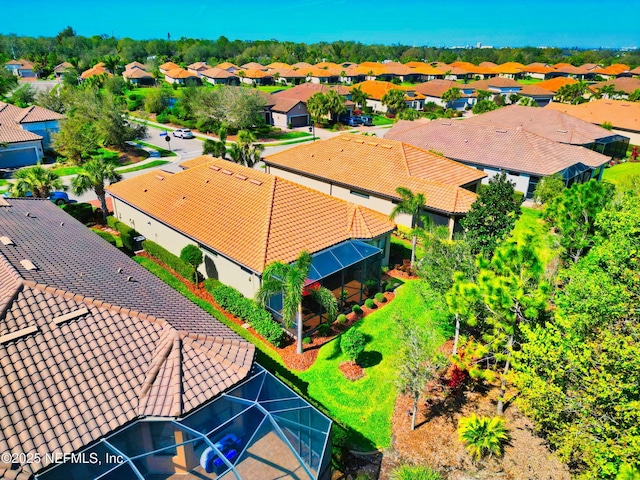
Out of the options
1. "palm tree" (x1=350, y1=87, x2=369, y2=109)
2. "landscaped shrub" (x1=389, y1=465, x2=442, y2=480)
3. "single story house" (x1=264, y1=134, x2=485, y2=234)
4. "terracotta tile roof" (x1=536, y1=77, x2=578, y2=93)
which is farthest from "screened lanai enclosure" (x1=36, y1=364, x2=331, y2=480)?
"terracotta tile roof" (x1=536, y1=77, x2=578, y2=93)

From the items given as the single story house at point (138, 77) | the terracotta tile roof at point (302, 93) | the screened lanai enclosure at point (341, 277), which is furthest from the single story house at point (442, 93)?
the screened lanai enclosure at point (341, 277)

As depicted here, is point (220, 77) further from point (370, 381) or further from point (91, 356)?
point (91, 356)

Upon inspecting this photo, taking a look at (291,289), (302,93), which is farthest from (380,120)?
(291,289)

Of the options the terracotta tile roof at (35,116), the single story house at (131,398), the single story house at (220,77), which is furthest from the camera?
the single story house at (220,77)

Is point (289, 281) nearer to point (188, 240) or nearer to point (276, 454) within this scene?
point (276, 454)

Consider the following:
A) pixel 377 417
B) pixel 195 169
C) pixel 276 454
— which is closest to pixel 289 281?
pixel 377 417

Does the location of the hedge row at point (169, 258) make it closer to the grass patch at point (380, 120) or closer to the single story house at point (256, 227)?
the single story house at point (256, 227)
